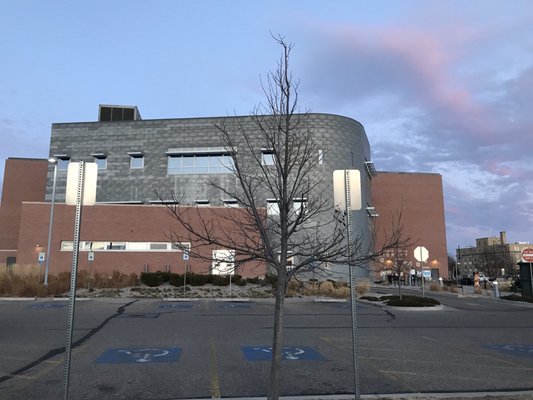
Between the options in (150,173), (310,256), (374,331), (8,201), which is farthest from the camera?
(8,201)

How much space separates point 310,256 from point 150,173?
165ft

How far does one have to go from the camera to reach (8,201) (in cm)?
6831

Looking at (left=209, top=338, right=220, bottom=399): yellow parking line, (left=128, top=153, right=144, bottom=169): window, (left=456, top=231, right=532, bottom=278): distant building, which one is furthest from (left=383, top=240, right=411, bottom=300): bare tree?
(left=456, top=231, right=532, bottom=278): distant building

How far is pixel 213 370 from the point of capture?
816 centimetres

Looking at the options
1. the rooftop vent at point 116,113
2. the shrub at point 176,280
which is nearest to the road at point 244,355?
the shrub at point 176,280

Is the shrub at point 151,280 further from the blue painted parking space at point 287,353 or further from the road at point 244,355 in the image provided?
the blue painted parking space at point 287,353

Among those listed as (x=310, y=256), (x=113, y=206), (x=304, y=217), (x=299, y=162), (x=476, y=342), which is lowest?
(x=476, y=342)

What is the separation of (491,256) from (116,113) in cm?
7724

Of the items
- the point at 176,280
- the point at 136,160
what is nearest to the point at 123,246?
the point at 176,280

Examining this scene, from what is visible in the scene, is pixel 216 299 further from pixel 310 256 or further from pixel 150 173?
pixel 150 173

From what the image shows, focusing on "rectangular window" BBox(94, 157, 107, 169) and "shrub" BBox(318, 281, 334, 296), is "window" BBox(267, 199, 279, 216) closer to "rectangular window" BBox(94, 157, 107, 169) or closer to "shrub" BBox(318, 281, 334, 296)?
"shrub" BBox(318, 281, 334, 296)

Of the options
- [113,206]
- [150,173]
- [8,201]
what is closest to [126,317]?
[113,206]

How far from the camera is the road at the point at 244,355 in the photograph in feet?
23.2

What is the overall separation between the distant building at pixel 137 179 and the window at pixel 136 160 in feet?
0.40
